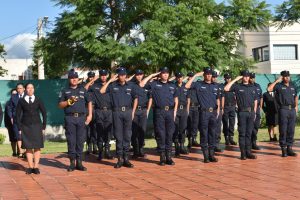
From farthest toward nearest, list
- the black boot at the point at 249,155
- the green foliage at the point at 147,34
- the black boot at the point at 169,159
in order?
1. the green foliage at the point at 147,34
2. the black boot at the point at 249,155
3. the black boot at the point at 169,159

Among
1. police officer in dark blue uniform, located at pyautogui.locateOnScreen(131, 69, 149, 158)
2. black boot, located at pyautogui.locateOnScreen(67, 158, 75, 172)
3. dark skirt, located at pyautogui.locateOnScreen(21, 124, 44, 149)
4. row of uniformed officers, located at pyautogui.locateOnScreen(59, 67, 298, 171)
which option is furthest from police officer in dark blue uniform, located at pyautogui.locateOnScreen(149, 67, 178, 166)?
dark skirt, located at pyautogui.locateOnScreen(21, 124, 44, 149)

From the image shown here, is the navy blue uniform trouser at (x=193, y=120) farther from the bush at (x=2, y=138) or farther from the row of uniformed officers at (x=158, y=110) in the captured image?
the bush at (x=2, y=138)

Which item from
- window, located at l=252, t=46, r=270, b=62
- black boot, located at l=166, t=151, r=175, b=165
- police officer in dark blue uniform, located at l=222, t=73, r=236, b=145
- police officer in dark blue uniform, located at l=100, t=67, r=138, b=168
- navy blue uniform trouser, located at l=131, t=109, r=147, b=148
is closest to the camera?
police officer in dark blue uniform, located at l=100, t=67, r=138, b=168

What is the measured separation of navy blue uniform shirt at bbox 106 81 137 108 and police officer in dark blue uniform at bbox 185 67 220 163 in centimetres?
152

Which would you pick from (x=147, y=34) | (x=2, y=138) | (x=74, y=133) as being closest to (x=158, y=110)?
(x=74, y=133)

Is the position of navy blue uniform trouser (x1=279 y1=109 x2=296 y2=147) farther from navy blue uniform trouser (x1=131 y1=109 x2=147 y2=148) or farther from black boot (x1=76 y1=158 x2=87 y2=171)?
black boot (x1=76 y1=158 x2=87 y2=171)

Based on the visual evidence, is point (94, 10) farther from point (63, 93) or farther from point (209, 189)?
point (209, 189)

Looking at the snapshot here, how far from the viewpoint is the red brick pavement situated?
7.49 meters

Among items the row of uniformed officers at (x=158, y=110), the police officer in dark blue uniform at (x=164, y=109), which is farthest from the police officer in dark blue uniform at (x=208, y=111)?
the police officer in dark blue uniform at (x=164, y=109)

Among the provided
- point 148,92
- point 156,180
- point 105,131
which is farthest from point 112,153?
point 156,180

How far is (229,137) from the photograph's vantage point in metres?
13.9

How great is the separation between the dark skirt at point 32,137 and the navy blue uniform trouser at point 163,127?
2.37 m

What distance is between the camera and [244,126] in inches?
429

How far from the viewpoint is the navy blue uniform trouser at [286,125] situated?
1118 cm
